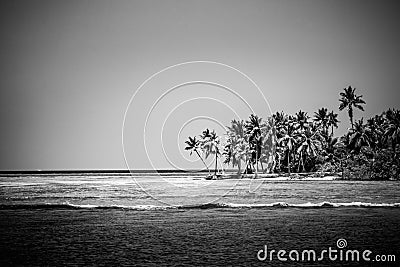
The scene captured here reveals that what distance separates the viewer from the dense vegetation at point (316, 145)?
3989 inches

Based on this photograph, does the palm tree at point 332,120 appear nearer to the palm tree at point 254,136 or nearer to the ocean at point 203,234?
the palm tree at point 254,136

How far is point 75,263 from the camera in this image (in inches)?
903

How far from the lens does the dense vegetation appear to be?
332ft

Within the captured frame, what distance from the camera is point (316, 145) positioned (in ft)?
419

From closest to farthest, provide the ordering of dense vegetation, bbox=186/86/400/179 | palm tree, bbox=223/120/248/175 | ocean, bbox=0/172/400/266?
1. ocean, bbox=0/172/400/266
2. dense vegetation, bbox=186/86/400/179
3. palm tree, bbox=223/120/248/175

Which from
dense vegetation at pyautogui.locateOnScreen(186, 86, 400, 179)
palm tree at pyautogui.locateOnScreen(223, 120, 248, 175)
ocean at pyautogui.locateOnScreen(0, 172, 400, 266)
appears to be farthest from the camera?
palm tree at pyautogui.locateOnScreen(223, 120, 248, 175)

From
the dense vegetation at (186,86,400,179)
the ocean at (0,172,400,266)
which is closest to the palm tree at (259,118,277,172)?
the dense vegetation at (186,86,400,179)

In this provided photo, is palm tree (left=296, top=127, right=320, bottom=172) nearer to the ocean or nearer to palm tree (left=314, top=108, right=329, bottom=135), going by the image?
palm tree (left=314, top=108, right=329, bottom=135)

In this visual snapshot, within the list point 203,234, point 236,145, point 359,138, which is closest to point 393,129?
point 359,138

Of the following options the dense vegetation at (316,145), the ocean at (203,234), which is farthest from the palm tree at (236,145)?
the ocean at (203,234)

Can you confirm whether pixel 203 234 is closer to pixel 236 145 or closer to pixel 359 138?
pixel 359 138

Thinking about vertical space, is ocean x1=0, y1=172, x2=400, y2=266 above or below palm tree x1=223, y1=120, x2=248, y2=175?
below

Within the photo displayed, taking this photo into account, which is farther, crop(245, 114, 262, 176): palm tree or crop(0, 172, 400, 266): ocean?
crop(245, 114, 262, 176): palm tree

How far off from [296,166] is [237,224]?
10007cm
